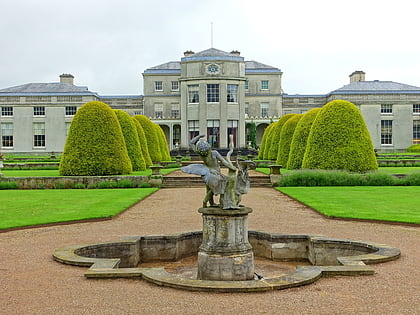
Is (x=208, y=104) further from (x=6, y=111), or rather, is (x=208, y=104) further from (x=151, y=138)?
(x=6, y=111)

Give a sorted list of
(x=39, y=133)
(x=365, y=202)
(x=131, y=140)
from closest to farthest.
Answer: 1. (x=365, y=202)
2. (x=131, y=140)
3. (x=39, y=133)

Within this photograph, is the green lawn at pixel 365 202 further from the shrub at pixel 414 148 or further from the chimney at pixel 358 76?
the chimney at pixel 358 76

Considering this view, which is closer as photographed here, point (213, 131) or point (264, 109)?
point (213, 131)

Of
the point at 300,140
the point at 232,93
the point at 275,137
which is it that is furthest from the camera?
the point at 232,93

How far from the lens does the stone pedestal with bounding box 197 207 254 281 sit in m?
6.88

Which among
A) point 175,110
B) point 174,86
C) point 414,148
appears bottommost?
point 414,148

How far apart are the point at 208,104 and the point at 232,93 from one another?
3041 mm

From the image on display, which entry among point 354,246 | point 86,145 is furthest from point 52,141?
point 354,246

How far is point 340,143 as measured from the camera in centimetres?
2289

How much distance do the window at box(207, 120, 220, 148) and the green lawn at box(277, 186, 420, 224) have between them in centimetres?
3187

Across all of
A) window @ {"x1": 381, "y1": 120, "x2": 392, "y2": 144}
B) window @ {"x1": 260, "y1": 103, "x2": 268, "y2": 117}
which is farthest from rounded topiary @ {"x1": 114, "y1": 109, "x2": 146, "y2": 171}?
window @ {"x1": 381, "y1": 120, "x2": 392, "y2": 144}

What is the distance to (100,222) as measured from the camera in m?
11.4

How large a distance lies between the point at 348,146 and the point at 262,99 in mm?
37285

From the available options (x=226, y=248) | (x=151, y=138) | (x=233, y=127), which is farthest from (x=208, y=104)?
(x=226, y=248)
